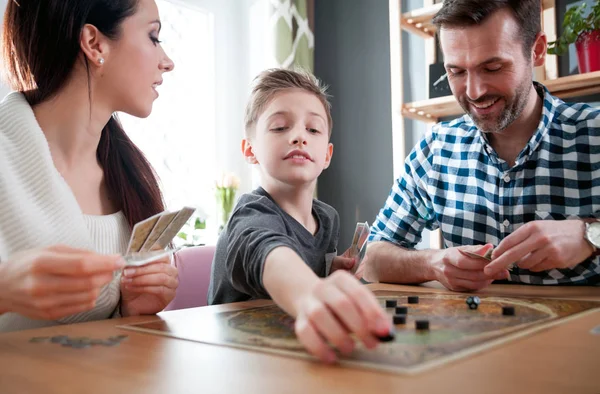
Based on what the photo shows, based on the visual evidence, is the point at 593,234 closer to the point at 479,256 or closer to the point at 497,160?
the point at 479,256

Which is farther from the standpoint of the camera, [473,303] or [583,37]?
[583,37]

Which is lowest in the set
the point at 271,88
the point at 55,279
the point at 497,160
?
→ the point at 55,279

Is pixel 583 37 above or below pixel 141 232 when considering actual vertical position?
above

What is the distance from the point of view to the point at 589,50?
7.55 ft

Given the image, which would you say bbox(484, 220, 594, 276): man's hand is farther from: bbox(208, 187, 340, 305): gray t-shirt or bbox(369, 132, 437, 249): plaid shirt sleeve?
bbox(369, 132, 437, 249): plaid shirt sleeve

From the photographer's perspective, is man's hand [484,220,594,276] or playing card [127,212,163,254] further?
man's hand [484,220,594,276]

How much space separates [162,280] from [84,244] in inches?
7.3

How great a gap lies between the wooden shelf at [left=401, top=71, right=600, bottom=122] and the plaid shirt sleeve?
0.87m

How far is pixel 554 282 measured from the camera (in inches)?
59.9

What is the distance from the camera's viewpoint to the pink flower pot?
7.47ft

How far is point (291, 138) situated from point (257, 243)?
460 mm

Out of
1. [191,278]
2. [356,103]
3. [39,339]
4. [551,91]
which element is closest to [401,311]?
[39,339]

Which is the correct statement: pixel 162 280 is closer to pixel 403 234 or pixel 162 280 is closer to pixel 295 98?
pixel 295 98

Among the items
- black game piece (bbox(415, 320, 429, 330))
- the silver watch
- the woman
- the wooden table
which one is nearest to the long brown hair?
the woman
